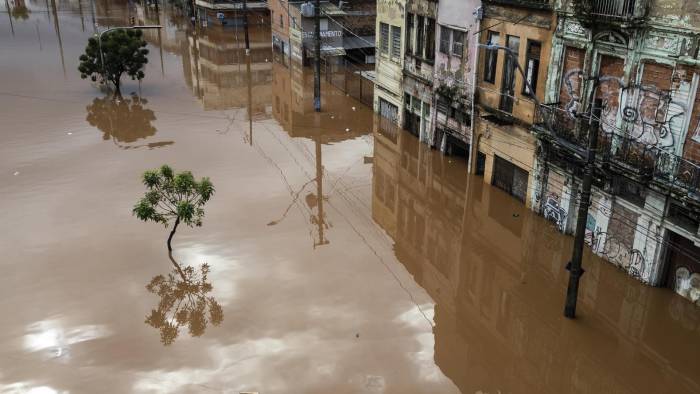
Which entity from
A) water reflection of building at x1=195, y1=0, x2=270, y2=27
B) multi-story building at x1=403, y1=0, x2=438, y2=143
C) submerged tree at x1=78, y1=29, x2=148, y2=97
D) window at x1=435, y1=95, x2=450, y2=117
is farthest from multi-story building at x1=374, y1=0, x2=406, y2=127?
water reflection of building at x1=195, y1=0, x2=270, y2=27

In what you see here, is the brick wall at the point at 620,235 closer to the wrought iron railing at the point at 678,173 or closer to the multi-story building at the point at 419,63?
the wrought iron railing at the point at 678,173

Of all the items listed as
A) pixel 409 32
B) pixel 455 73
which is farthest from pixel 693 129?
pixel 409 32

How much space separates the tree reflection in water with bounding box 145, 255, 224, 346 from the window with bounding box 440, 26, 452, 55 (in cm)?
1610

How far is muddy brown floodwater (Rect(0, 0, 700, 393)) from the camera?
15562mm

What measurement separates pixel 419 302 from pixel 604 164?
7390 mm

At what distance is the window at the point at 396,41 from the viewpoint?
1344 inches

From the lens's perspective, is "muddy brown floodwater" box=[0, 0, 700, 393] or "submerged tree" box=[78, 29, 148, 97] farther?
"submerged tree" box=[78, 29, 148, 97]

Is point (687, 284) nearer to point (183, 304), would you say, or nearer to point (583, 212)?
point (583, 212)

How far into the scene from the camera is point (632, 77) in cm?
1823

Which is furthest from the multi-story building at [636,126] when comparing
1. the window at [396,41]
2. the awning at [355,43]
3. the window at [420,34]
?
the awning at [355,43]

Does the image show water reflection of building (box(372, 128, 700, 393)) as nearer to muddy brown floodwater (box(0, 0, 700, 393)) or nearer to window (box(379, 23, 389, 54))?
muddy brown floodwater (box(0, 0, 700, 393))

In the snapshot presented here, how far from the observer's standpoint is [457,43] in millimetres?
27984

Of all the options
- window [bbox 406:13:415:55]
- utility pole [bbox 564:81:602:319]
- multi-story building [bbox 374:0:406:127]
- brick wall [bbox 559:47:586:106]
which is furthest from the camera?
multi-story building [bbox 374:0:406:127]

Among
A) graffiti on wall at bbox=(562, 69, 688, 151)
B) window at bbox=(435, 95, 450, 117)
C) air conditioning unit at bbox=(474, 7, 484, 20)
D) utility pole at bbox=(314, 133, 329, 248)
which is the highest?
air conditioning unit at bbox=(474, 7, 484, 20)
